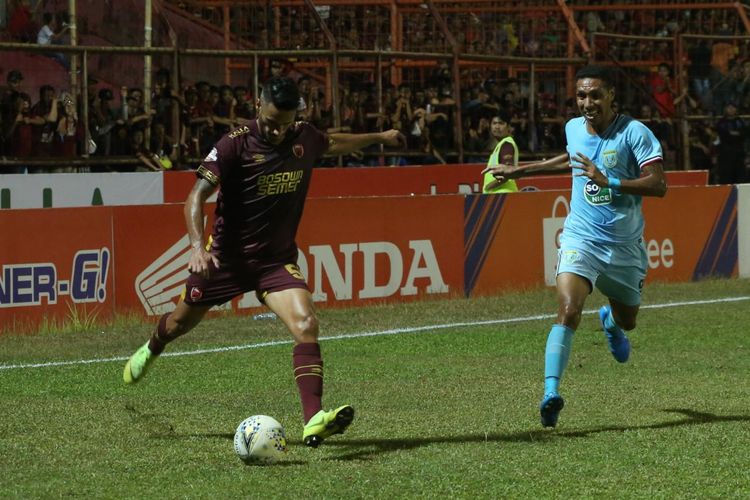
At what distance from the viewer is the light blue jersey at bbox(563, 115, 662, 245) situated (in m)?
8.89

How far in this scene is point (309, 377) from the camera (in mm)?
7852

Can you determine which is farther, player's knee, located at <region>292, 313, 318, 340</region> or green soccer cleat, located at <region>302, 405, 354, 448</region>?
player's knee, located at <region>292, 313, 318, 340</region>

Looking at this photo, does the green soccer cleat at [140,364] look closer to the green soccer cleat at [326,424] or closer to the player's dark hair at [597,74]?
the green soccer cleat at [326,424]

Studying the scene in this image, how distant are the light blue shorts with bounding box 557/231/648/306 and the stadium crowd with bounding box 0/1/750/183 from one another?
9.52 metres

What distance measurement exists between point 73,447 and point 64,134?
9.61m

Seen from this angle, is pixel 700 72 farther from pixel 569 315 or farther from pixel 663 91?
pixel 569 315

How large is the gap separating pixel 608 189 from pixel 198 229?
9.13ft

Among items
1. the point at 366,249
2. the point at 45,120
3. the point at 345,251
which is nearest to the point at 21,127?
the point at 45,120

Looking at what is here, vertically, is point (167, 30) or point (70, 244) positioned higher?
point (167, 30)

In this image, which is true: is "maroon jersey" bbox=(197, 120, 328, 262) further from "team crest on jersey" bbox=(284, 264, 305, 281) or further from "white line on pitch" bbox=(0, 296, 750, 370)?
"white line on pitch" bbox=(0, 296, 750, 370)

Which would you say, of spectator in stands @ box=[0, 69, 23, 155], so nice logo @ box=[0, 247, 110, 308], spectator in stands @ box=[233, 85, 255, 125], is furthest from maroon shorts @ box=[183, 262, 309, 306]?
spectator in stands @ box=[233, 85, 255, 125]

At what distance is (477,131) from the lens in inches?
854

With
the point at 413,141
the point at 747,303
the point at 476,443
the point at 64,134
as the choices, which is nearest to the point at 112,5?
the point at 64,134

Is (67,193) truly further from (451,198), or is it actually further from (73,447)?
(73,447)
